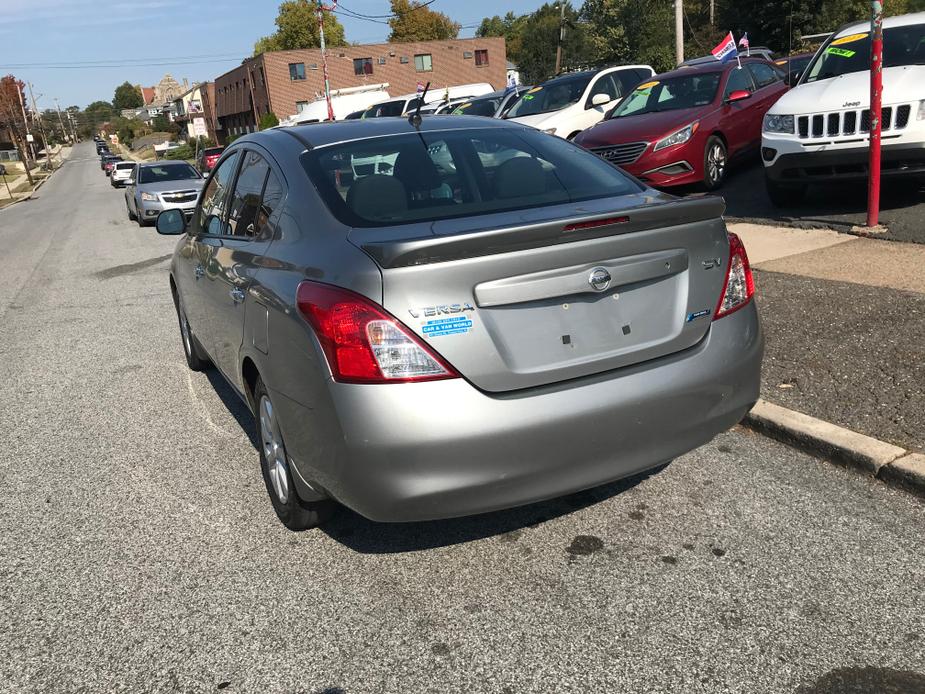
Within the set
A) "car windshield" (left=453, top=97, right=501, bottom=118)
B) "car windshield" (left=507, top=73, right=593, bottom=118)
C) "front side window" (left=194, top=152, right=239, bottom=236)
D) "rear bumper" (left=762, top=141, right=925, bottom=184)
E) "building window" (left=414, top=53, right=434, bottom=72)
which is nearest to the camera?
"front side window" (left=194, top=152, right=239, bottom=236)

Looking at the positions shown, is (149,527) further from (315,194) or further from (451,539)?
(315,194)

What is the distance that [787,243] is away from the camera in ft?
27.8

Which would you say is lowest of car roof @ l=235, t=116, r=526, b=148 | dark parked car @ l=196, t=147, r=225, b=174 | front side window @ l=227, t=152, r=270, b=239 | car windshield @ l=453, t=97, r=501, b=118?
dark parked car @ l=196, t=147, r=225, b=174

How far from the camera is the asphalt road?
2.80 meters

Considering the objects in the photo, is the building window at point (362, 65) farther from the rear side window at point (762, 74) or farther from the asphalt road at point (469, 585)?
the asphalt road at point (469, 585)

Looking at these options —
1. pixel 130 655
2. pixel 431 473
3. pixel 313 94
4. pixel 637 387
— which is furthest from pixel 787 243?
pixel 313 94

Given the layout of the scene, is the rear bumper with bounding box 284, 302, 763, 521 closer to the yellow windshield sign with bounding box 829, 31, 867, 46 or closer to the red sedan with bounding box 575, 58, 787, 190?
the red sedan with bounding box 575, 58, 787, 190

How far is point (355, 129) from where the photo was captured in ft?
13.9

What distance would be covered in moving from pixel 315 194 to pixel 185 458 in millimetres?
2016

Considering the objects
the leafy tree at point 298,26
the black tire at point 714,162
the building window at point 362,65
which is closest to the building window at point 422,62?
the building window at point 362,65

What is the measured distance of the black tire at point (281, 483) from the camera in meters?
3.64

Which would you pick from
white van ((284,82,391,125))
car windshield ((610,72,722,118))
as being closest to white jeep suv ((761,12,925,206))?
car windshield ((610,72,722,118))

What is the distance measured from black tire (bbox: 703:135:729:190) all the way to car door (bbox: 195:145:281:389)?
8278 millimetres

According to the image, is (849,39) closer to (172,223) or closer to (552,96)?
(552,96)
